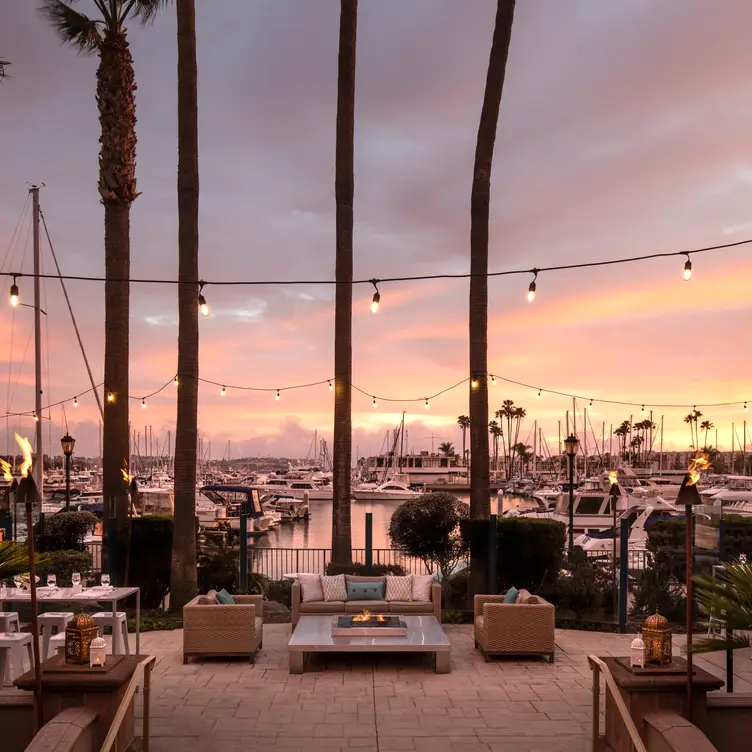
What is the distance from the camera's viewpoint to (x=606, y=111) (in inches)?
627

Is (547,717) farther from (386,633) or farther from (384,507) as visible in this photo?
(384,507)

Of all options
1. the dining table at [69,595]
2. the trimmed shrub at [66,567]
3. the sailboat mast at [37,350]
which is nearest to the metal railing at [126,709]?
the dining table at [69,595]

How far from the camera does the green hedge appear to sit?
13445mm

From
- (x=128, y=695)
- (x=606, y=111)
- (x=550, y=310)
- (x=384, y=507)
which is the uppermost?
(x=606, y=111)

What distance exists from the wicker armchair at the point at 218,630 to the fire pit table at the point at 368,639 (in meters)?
0.64

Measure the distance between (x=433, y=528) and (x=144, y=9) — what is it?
1107cm

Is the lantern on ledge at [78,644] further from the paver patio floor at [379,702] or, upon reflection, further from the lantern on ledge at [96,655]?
the paver patio floor at [379,702]

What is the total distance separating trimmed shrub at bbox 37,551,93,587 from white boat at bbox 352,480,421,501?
46.0 metres

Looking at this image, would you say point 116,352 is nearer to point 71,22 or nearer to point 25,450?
point 71,22

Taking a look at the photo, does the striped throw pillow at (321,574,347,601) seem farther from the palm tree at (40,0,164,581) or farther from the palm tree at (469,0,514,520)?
the palm tree at (40,0,164,581)

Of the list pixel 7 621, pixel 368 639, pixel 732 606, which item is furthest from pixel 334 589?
pixel 732 606

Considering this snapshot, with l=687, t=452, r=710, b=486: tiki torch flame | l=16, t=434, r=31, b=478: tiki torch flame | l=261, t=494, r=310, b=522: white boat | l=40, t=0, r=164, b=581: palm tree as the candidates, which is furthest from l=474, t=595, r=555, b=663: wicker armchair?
l=261, t=494, r=310, b=522: white boat

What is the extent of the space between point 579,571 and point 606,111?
9026 millimetres

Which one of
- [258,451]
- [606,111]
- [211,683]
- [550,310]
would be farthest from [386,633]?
[258,451]
